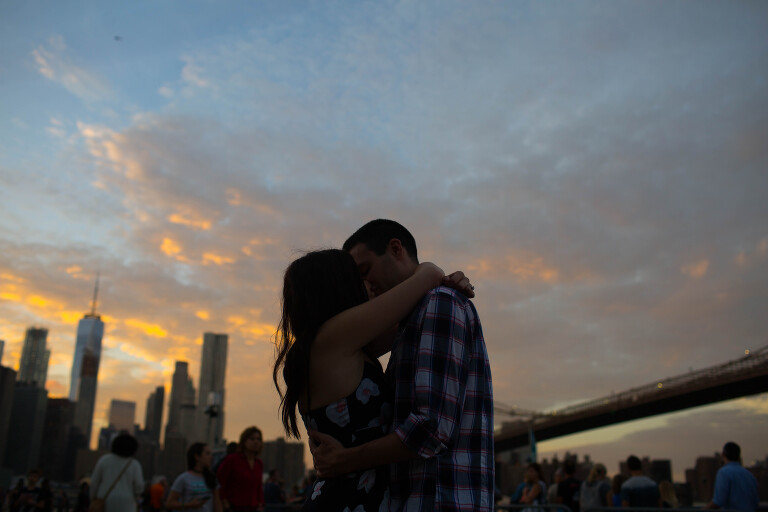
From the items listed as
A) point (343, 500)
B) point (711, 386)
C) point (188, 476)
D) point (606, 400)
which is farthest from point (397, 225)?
point (606, 400)

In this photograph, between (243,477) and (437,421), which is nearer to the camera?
(437,421)

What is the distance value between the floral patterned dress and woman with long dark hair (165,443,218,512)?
466 cm

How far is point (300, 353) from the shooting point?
1790 millimetres

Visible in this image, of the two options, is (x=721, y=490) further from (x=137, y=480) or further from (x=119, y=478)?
(x=119, y=478)

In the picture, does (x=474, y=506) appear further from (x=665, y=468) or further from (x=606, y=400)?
(x=665, y=468)

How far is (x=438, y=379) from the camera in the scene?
165cm

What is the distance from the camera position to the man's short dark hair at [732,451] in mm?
6465

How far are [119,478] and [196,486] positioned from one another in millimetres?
→ 757

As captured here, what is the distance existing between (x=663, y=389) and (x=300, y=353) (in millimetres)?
33686

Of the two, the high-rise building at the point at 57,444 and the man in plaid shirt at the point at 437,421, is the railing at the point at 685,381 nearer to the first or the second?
the man in plaid shirt at the point at 437,421

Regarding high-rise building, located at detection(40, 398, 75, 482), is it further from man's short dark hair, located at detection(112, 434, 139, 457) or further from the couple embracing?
the couple embracing

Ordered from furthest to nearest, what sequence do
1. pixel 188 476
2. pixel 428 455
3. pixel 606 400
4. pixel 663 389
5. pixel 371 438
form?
pixel 606 400, pixel 663 389, pixel 188 476, pixel 371 438, pixel 428 455

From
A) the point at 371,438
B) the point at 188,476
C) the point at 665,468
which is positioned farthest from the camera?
the point at 665,468

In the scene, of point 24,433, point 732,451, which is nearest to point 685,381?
point 732,451
